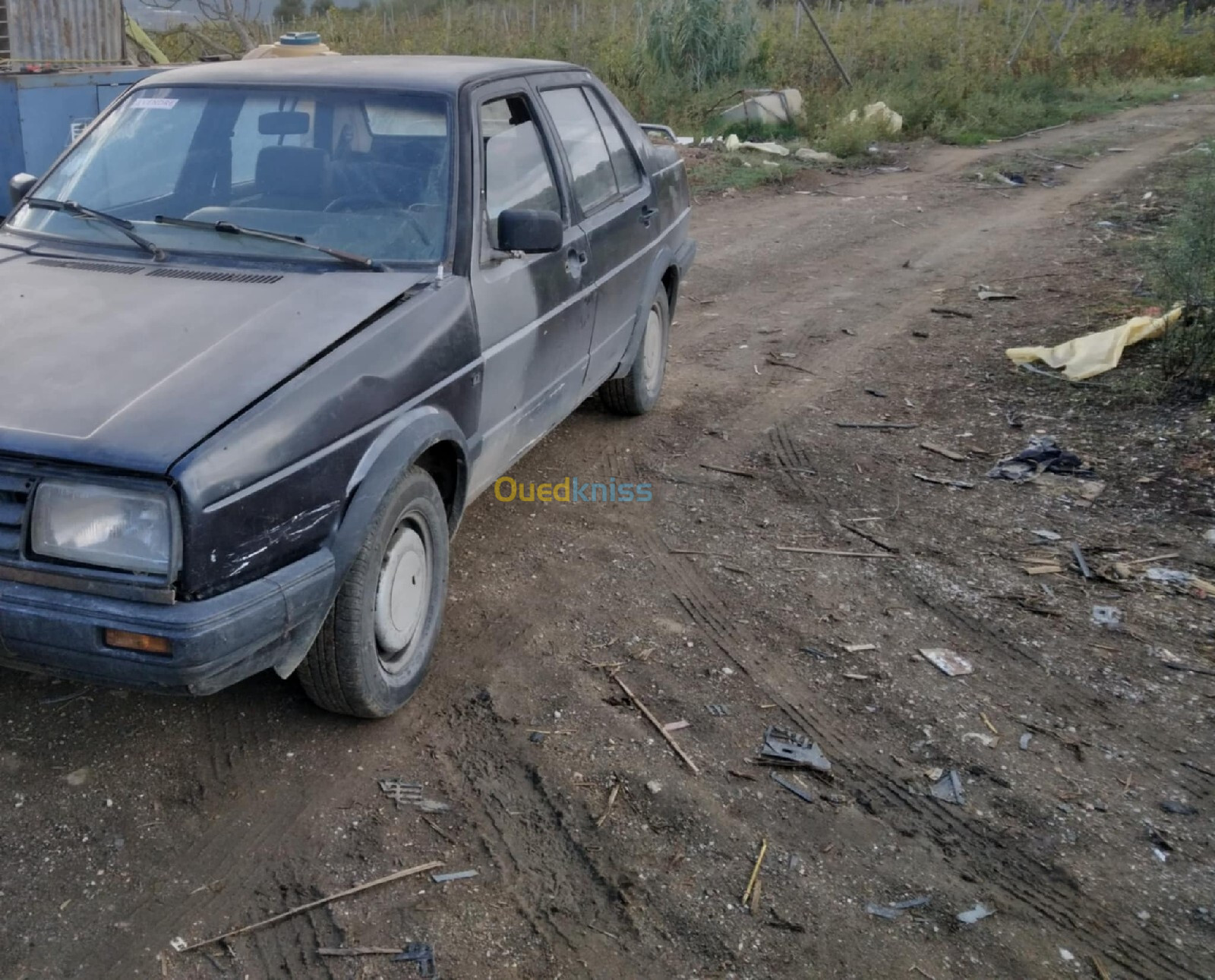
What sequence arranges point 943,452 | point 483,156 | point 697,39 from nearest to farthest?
1. point 483,156
2. point 943,452
3. point 697,39

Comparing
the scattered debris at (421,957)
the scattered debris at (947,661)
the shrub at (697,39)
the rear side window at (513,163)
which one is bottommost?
the scattered debris at (421,957)

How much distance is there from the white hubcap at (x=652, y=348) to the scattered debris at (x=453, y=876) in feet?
11.4

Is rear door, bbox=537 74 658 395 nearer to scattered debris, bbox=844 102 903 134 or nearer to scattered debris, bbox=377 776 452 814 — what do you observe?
scattered debris, bbox=377 776 452 814

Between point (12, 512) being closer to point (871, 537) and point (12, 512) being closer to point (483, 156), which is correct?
point (483, 156)

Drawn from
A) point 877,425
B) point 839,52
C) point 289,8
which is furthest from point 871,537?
point 289,8

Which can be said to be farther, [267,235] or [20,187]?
[20,187]

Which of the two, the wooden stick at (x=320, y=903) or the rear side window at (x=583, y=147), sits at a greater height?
the rear side window at (x=583, y=147)

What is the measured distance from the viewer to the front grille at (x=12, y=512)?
8.84 feet

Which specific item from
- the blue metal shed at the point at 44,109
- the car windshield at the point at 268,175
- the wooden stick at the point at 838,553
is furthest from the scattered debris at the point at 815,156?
the car windshield at the point at 268,175

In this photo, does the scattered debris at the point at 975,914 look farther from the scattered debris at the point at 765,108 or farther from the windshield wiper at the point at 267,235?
the scattered debris at the point at 765,108

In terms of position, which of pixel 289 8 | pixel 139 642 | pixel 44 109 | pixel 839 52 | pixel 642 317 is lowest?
pixel 139 642

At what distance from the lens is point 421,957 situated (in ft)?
8.63

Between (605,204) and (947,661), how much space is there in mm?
2492

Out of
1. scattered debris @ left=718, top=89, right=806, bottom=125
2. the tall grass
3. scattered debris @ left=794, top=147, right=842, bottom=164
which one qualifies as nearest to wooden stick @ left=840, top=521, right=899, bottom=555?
scattered debris @ left=794, top=147, right=842, bottom=164
